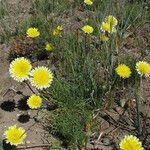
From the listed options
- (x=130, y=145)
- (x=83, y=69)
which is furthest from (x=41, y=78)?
(x=130, y=145)

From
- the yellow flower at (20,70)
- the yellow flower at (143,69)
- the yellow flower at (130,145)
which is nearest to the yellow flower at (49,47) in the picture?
the yellow flower at (20,70)

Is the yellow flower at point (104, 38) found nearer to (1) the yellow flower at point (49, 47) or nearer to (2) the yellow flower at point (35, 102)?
(1) the yellow flower at point (49, 47)

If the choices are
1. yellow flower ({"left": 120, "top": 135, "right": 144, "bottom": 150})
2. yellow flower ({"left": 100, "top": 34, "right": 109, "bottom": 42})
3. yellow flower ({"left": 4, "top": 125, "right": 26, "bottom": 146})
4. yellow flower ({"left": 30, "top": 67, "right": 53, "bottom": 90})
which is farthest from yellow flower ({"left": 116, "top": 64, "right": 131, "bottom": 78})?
yellow flower ({"left": 4, "top": 125, "right": 26, "bottom": 146})

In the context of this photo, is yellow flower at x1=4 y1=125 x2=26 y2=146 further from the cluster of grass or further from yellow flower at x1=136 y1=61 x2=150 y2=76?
yellow flower at x1=136 y1=61 x2=150 y2=76

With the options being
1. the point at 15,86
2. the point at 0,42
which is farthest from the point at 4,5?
the point at 15,86

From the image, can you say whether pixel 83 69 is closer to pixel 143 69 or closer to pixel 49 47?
pixel 49 47
